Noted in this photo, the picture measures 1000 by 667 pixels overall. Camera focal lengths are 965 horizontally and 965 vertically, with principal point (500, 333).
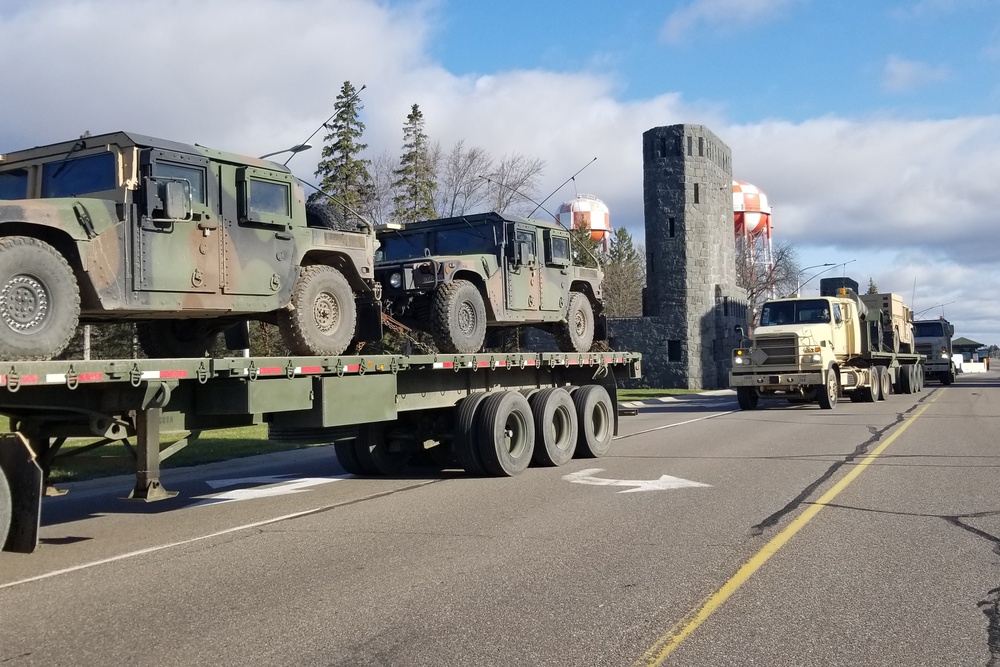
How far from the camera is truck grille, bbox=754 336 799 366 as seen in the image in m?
24.6

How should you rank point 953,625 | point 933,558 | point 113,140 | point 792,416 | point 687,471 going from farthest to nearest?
point 792,416 < point 687,471 < point 113,140 < point 933,558 < point 953,625

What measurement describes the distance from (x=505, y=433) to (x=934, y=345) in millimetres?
37486

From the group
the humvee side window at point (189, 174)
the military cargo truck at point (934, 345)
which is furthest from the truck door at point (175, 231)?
the military cargo truck at point (934, 345)

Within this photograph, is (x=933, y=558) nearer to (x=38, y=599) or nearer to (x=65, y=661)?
(x=65, y=661)

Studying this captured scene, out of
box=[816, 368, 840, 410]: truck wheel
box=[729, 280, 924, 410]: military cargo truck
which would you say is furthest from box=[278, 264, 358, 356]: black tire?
box=[816, 368, 840, 410]: truck wheel

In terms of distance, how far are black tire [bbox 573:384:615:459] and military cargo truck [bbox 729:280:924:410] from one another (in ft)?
37.0

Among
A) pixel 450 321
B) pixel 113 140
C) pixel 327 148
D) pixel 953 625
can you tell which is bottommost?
pixel 953 625

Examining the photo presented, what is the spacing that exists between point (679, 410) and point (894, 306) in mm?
11307

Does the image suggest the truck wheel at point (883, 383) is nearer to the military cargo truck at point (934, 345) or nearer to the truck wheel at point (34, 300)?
the military cargo truck at point (934, 345)

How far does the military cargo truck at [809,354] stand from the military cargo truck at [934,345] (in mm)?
16866

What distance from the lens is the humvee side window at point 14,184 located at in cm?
877

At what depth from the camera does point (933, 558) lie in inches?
277

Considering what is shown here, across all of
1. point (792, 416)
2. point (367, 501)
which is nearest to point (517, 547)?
point (367, 501)

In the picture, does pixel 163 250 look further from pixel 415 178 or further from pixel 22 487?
pixel 415 178
